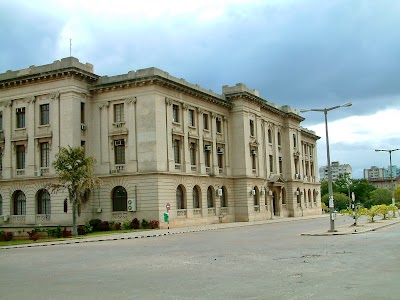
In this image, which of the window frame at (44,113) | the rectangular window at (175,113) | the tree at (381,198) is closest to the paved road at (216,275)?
the window frame at (44,113)

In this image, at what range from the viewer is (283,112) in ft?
234

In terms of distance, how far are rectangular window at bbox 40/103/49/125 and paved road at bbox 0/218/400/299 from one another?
27.6 metres

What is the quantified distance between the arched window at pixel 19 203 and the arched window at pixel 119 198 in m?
8.55

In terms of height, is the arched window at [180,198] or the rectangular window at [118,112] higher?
the rectangular window at [118,112]

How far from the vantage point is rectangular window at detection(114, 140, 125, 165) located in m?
46.5

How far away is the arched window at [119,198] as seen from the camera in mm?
45719

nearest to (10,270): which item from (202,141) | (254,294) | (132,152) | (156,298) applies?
(156,298)

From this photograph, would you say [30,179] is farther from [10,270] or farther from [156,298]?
[156,298]

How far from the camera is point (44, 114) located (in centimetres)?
4719

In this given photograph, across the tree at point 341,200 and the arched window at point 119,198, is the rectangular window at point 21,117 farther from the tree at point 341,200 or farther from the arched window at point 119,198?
the tree at point 341,200

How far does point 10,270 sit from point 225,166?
133ft

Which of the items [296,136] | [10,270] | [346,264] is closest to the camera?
[346,264]

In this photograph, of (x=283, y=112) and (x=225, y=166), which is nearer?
(x=225, y=166)

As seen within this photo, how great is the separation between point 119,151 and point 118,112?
3.59 m
